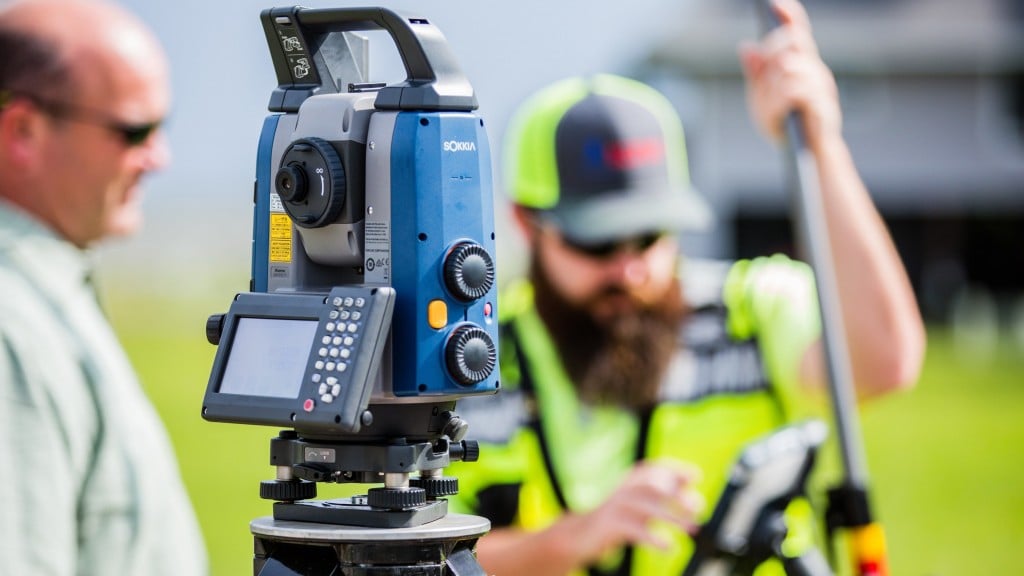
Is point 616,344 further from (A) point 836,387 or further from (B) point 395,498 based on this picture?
(B) point 395,498

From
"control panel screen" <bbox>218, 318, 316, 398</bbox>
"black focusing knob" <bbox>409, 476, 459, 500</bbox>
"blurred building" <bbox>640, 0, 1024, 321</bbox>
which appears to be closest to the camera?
"control panel screen" <bbox>218, 318, 316, 398</bbox>

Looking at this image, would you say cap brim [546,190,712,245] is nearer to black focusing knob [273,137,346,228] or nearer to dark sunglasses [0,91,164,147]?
dark sunglasses [0,91,164,147]

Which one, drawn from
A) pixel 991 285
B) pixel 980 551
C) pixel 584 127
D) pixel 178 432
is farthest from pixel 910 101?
pixel 584 127

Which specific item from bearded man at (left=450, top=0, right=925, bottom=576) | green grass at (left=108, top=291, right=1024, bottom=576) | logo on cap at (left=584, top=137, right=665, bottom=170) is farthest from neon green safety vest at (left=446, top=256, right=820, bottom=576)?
green grass at (left=108, top=291, right=1024, bottom=576)

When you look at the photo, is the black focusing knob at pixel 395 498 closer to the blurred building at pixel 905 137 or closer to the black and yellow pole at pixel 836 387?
the black and yellow pole at pixel 836 387

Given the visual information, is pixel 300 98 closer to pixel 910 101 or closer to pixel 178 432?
pixel 178 432

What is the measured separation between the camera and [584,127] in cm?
379

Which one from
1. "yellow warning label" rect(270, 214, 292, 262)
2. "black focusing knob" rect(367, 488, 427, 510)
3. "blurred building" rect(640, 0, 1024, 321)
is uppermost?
"blurred building" rect(640, 0, 1024, 321)

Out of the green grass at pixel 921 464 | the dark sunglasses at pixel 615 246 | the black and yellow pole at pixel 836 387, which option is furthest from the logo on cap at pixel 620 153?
the green grass at pixel 921 464

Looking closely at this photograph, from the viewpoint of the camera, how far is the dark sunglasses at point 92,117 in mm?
3232

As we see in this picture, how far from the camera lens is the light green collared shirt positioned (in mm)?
2662

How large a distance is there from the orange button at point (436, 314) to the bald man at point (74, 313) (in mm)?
819

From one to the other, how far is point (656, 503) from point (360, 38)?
1148 mm

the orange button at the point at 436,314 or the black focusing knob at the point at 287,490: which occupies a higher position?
the orange button at the point at 436,314
